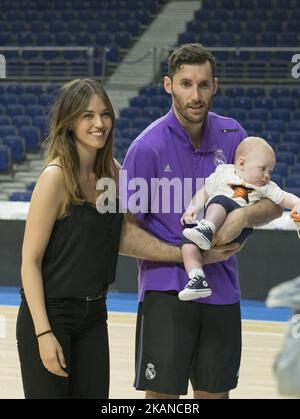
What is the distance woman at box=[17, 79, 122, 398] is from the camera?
2.35 m

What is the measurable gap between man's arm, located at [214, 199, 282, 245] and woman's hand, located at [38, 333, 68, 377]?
66 centimetres

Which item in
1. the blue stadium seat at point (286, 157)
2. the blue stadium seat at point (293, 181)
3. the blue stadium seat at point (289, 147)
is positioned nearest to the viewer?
the blue stadium seat at point (293, 181)

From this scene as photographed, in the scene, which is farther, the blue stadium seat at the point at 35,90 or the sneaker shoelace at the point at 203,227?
the blue stadium seat at the point at 35,90

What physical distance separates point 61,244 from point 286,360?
56.7 inches

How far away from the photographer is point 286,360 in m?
1.04

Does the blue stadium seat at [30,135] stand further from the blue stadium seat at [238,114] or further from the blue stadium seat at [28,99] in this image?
the blue stadium seat at [238,114]

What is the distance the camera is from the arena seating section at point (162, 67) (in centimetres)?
1112

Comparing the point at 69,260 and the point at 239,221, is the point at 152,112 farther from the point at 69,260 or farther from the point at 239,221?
the point at 69,260

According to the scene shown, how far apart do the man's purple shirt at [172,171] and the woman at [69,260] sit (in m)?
0.21

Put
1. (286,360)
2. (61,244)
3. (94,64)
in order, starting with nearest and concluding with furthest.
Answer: (286,360) < (61,244) < (94,64)

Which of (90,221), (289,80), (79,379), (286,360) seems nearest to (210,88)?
(90,221)

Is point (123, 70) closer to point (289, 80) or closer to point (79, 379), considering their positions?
point (289, 80)

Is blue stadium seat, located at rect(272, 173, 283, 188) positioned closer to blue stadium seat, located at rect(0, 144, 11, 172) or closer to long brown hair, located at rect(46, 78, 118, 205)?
blue stadium seat, located at rect(0, 144, 11, 172)

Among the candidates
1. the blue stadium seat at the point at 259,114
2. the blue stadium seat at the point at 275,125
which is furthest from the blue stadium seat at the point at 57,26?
the blue stadium seat at the point at 275,125
